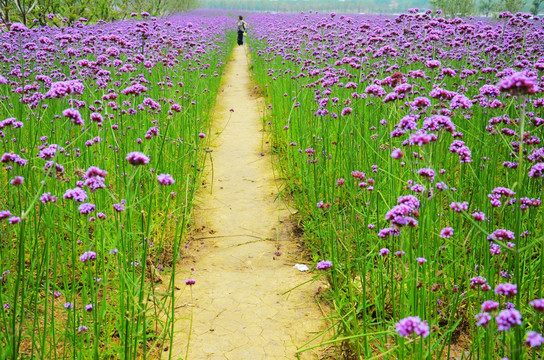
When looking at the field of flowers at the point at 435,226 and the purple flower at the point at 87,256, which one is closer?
the field of flowers at the point at 435,226

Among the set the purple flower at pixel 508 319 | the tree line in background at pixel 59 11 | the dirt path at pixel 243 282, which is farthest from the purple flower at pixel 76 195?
the tree line in background at pixel 59 11

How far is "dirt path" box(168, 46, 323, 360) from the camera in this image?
103 inches

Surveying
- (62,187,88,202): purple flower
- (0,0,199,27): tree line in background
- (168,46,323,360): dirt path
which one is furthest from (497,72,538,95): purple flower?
(0,0,199,27): tree line in background

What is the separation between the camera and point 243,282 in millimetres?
3328

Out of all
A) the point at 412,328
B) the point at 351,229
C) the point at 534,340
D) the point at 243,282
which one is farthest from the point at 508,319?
the point at 243,282

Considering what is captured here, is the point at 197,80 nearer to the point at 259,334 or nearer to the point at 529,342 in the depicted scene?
the point at 259,334

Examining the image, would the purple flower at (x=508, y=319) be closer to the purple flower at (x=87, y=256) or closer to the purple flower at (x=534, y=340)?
the purple flower at (x=534, y=340)

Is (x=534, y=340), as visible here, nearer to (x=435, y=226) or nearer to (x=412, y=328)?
(x=412, y=328)

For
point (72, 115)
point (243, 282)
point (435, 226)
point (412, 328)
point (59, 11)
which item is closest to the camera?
point (412, 328)

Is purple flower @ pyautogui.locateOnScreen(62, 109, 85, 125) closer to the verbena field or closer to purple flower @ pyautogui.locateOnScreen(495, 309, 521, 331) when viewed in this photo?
the verbena field

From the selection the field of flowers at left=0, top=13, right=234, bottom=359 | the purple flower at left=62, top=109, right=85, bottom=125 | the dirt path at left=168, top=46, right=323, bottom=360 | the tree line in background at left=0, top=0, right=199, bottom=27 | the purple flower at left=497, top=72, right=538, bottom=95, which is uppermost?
the tree line in background at left=0, top=0, right=199, bottom=27

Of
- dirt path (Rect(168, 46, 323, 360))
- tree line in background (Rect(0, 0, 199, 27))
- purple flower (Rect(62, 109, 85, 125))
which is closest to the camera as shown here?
purple flower (Rect(62, 109, 85, 125))

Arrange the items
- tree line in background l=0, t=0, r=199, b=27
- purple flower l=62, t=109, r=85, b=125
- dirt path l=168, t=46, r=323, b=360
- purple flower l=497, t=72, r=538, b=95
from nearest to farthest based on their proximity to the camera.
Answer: purple flower l=497, t=72, r=538, b=95
purple flower l=62, t=109, r=85, b=125
dirt path l=168, t=46, r=323, b=360
tree line in background l=0, t=0, r=199, b=27

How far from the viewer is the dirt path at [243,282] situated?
2617 millimetres
